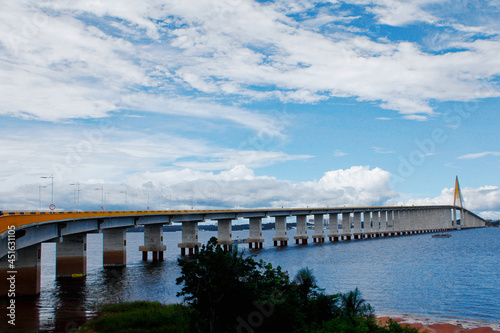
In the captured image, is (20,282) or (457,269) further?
(457,269)

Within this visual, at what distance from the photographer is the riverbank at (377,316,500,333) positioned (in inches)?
1394

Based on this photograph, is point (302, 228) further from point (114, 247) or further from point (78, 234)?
point (78, 234)

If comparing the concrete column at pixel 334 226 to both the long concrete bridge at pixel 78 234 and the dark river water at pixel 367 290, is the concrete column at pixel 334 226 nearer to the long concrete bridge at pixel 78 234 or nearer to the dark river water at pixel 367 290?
the long concrete bridge at pixel 78 234

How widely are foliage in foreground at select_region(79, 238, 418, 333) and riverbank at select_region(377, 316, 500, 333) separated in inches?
263

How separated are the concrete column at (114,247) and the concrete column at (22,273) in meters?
33.2

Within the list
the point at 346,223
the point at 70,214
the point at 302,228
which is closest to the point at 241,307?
the point at 70,214

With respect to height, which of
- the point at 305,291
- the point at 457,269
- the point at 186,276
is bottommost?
the point at 457,269

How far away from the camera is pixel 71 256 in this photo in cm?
6781

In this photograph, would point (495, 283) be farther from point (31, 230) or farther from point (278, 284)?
point (31, 230)

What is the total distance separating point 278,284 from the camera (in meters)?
29.4

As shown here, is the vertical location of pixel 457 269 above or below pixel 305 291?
below

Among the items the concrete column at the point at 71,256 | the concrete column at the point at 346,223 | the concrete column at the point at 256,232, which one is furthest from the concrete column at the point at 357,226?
the concrete column at the point at 71,256

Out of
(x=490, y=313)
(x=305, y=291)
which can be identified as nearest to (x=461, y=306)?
(x=490, y=313)

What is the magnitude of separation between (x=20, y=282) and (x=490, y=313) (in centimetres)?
5084
